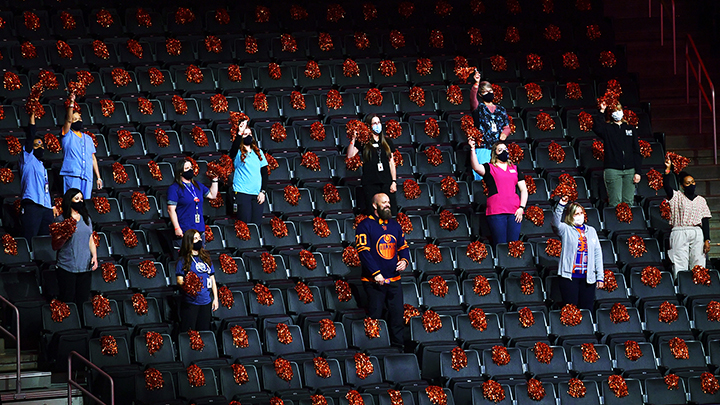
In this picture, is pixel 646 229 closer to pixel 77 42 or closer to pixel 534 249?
pixel 534 249

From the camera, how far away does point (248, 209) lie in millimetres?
10008

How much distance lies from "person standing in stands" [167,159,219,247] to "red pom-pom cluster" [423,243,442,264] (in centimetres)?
210

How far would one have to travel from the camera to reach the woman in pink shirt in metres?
9.98

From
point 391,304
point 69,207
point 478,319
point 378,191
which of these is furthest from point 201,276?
point 478,319

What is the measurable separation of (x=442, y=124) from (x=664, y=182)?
7.86 ft

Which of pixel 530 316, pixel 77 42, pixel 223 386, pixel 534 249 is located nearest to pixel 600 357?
pixel 530 316

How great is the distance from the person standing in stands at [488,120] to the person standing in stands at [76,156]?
12.6 feet

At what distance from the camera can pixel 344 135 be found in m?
11.2

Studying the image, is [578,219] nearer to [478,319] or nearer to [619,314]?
[619,314]

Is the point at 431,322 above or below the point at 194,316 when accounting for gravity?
below

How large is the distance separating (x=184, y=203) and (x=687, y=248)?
487 centimetres

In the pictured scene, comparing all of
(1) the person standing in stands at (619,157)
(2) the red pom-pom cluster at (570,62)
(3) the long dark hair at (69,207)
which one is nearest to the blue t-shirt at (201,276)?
(3) the long dark hair at (69,207)

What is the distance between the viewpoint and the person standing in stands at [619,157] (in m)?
10.6

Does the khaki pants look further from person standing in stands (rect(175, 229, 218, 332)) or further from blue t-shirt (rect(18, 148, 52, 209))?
A: blue t-shirt (rect(18, 148, 52, 209))
